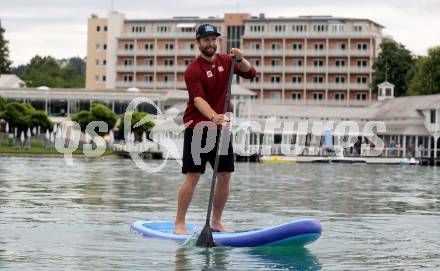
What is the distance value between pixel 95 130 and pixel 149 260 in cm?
6919

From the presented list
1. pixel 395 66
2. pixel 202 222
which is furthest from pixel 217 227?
pixel 395 66

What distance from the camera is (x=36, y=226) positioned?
12055 millimetres

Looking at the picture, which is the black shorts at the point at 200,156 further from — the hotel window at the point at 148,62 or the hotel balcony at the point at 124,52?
the hotel window at the point at 148,62

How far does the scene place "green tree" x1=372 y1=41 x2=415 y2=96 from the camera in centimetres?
11238

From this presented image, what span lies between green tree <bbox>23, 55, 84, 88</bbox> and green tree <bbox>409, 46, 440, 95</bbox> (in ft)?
192

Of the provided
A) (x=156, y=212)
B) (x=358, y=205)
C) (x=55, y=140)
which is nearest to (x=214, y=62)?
(x=156, y=212)

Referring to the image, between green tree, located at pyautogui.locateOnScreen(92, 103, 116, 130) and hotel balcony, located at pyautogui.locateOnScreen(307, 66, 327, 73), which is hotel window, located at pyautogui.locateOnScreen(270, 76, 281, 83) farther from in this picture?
green tree, located at pyautogui.locateOnScreen(92, 103, 116, 130)

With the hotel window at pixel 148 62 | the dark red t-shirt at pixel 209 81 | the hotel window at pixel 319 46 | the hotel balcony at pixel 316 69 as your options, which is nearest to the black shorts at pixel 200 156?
the dark red t-shirt at pixel 209 81

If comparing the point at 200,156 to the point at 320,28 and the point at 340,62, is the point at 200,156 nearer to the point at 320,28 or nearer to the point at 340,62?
the point at 340,62

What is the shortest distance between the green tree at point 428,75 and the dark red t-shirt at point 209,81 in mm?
89656

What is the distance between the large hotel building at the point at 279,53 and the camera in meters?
122

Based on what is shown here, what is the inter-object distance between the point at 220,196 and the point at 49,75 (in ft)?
487

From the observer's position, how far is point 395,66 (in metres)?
113

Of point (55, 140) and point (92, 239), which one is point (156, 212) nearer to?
point (92, 239)
